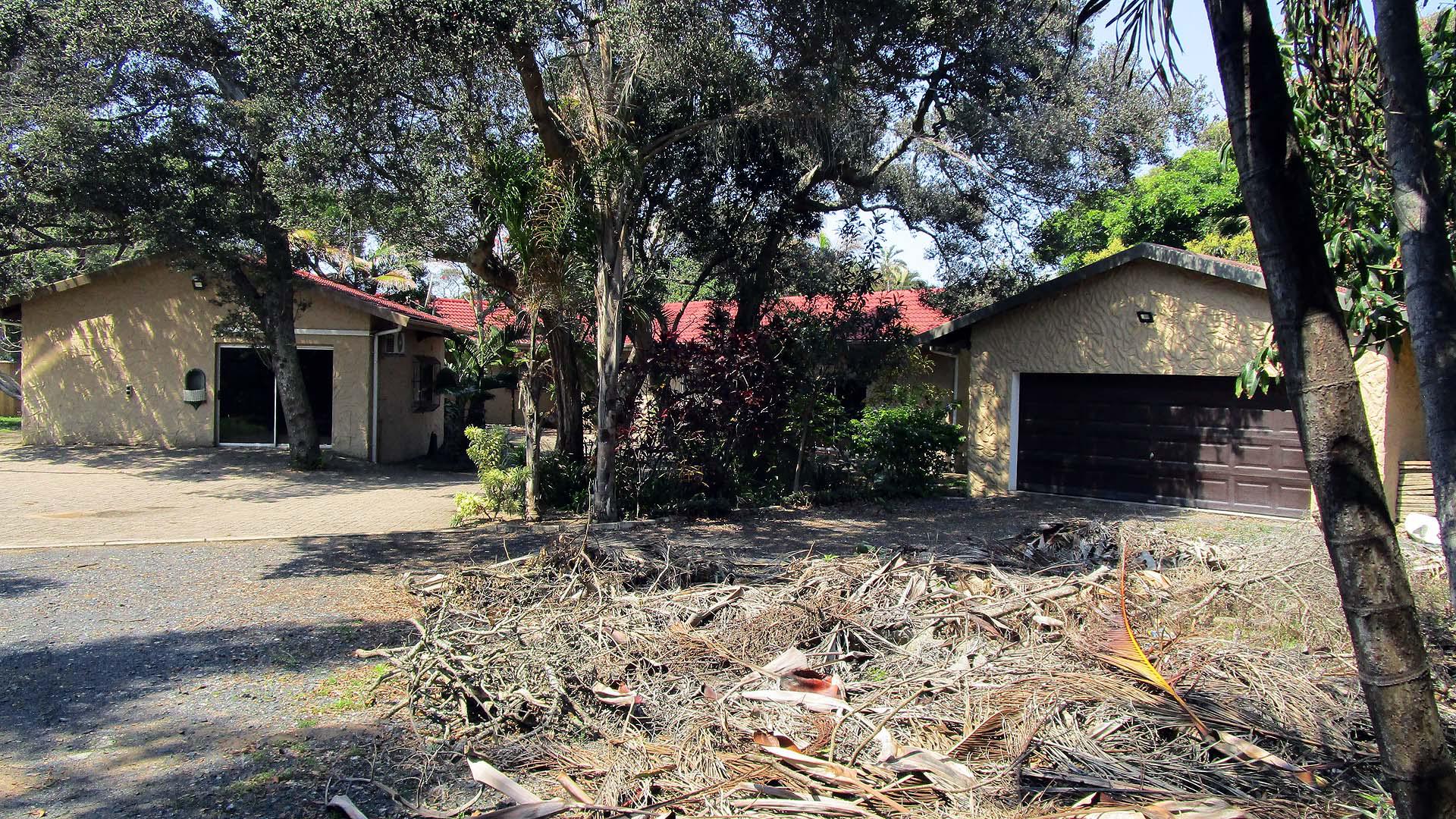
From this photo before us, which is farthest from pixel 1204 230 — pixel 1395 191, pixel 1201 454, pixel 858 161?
pixel 1395 191

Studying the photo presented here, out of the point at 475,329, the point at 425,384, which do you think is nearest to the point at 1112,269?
the point at 425,384

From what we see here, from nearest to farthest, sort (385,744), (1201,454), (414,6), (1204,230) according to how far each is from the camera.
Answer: (385,744) < (414,6) < (1201,454) < (1204,230)

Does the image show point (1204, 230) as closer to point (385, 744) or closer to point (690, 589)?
point (690, 589)

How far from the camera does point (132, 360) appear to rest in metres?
18.4

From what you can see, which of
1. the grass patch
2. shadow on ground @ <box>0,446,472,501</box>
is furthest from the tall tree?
the grass patch

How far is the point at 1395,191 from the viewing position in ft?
9.45

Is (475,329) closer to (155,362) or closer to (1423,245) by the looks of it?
(155,362)

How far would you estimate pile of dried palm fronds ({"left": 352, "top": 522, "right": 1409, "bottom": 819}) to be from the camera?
12.2 ft

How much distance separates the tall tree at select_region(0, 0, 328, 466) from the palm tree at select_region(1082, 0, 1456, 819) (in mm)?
11338

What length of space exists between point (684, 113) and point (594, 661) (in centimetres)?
883

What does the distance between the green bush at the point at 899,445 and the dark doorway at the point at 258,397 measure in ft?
37.0

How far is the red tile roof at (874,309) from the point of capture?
45.2 ft

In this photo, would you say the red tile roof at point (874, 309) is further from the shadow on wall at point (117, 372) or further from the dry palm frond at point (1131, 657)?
the shadow on wall at point (117, 372)

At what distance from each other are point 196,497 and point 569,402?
19.4 ft
